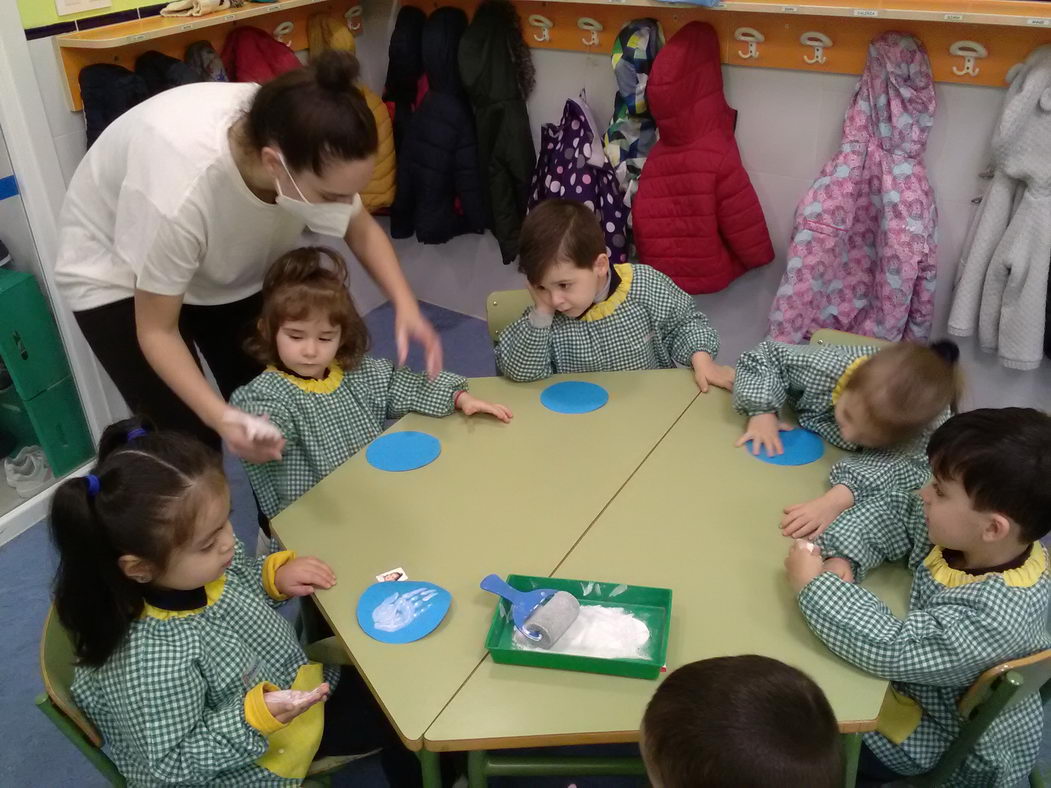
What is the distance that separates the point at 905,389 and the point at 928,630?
17.7 inches

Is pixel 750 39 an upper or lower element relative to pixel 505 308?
upper

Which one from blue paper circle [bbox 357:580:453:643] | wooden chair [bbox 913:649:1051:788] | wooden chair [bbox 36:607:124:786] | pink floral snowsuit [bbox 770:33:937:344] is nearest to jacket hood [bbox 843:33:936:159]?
pink floral snowsuit [bbox 770:33:937:344]

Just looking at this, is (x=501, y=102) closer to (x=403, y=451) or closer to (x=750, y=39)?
(x=750, y=39)

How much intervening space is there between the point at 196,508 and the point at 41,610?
1.41 m

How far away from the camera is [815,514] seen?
4.74 feet

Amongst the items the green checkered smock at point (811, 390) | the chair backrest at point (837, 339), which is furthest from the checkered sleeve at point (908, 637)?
the chair backrest at point (837, 339)

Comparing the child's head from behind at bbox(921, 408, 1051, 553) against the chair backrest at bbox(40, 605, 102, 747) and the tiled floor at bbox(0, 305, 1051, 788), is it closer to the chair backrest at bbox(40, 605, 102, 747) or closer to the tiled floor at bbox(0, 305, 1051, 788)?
the tiled floor at bbox(0, 305, 1051, 788)

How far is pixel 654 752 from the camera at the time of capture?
0.92 metres

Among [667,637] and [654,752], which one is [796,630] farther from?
[654,752]

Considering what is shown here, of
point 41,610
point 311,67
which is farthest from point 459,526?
point 41,610

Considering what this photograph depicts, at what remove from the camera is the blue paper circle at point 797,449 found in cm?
161

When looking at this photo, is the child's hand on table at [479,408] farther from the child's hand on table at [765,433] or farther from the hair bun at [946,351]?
the hair bun at [946,351]

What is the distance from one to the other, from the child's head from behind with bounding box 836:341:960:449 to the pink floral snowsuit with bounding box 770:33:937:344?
3.11 ft

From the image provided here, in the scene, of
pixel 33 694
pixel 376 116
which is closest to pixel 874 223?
pixel 376 116
